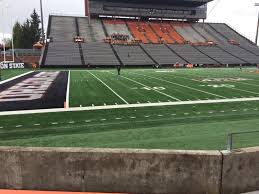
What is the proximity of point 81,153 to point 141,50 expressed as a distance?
194 ft

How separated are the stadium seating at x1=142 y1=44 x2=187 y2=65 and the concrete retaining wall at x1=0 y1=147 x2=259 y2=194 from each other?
172 feet

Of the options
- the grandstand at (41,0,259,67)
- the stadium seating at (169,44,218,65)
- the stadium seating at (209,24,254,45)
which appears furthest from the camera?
the stadium seating at (209,24,254,45)

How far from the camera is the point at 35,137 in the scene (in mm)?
9883

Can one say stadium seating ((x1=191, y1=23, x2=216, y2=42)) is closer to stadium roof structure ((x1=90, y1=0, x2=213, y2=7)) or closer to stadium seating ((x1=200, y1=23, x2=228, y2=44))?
stadium seating ((x1=200, y1=23, x2=228, y2=44))

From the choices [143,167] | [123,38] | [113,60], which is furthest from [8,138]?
[123,38]

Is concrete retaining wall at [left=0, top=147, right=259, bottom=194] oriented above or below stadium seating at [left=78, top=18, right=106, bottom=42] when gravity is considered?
below

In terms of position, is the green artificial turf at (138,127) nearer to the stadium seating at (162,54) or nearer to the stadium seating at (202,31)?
the stadium seating at (162,54)

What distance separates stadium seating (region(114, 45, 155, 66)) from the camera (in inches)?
2231

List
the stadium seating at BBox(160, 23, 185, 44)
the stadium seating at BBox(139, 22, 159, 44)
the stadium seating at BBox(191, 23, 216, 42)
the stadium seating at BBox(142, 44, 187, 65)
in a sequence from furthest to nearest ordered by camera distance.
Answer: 1. the stadium seating at BBox(191, 23, 216, 42)
2. the stadium seating at BBox(160, 23, 185, 44)
3. the stadium seating at BBox(139, 22, 159, 44)
4. the stadium seating at BBox(142, 44, 187, 65)

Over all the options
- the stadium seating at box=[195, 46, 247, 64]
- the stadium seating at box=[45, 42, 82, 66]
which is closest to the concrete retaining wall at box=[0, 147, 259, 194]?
the stadium seating at box=[45, 42, 82, 66]

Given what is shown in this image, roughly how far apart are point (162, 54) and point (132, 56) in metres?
6.76

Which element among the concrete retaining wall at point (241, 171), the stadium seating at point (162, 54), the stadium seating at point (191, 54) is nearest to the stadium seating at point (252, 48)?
the stadium seating at point (191, 54)

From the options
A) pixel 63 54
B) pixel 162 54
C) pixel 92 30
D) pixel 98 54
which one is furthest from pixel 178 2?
pixel 63 54

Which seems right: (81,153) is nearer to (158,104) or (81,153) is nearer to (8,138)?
(8,138)
